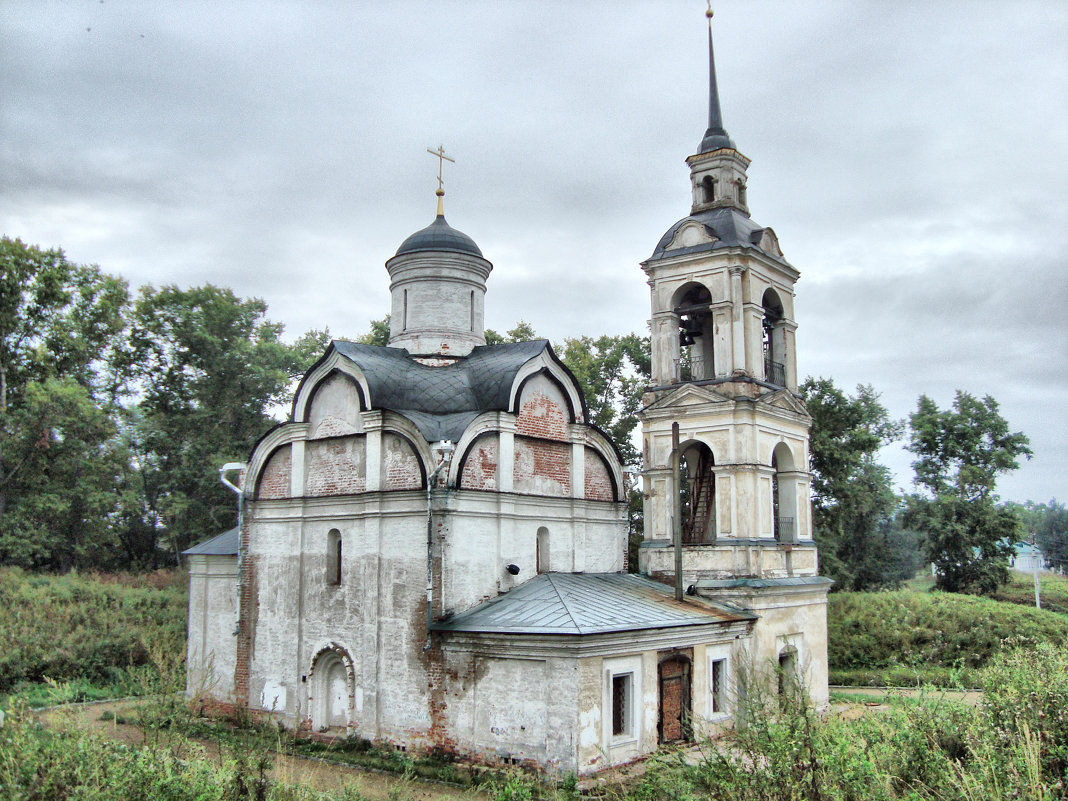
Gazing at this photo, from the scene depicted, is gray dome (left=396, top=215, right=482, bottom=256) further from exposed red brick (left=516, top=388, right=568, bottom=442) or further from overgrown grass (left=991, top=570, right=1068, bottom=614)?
overgrown grass (left=991, top=570, right=1068, bottom=614)

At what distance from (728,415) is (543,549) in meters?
4.44

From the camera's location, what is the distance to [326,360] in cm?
1680

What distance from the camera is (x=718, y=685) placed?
15.7 m

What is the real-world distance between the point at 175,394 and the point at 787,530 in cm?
2345

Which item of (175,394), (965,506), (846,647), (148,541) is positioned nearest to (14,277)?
(175,394)

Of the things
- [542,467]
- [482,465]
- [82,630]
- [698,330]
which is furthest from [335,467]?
[82,630]

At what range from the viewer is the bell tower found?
17.1 m

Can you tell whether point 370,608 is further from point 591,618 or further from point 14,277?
point 14,277

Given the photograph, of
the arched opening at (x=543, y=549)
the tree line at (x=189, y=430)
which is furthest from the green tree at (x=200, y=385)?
the arched opening at (x=543, y=549)

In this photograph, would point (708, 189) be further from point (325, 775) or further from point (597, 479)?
point (325, 775)

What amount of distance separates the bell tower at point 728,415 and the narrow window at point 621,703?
3063 millimetres

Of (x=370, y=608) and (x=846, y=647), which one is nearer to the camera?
(x=370, y=608)

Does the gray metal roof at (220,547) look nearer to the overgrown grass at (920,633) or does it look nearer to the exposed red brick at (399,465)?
the exposed red brick at (399,465)

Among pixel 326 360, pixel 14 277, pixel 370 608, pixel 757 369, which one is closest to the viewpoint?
pixel 370 608
